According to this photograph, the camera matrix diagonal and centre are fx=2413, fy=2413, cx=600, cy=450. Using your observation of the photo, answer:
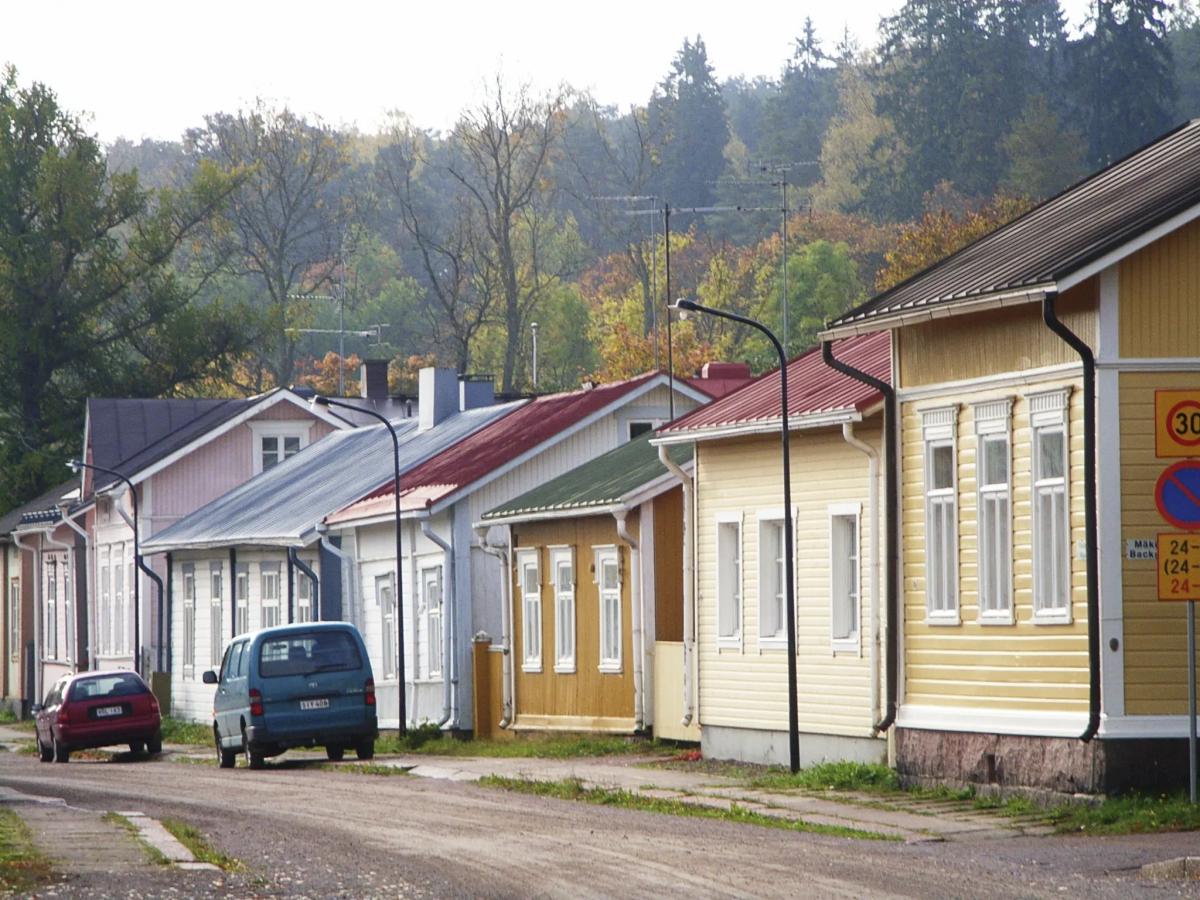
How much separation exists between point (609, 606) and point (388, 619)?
9.04 meters

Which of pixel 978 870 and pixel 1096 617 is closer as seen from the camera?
pixel 978 870

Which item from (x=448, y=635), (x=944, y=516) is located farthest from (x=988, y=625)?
(x=448, y=635)

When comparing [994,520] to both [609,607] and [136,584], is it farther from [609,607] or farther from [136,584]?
[136,584]

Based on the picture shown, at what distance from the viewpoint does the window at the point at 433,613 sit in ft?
130

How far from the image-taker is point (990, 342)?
22.2 m

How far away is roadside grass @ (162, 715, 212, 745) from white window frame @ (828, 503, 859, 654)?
21.0m

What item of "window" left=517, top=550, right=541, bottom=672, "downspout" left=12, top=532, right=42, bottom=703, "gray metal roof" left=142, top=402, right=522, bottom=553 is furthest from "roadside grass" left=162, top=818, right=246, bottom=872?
"downspout" left=12, top=532, right=42, bottom=703

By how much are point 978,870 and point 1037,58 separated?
8255 cm

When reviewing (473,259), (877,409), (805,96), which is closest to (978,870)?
(877,409)

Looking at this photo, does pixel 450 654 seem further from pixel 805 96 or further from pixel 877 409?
pixel 805 96

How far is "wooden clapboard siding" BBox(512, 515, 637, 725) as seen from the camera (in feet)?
109

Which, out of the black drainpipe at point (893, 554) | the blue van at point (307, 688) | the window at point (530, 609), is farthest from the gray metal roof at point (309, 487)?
the black drainpipe at point (893, 554)

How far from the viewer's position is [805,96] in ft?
393

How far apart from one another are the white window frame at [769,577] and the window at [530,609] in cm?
871
